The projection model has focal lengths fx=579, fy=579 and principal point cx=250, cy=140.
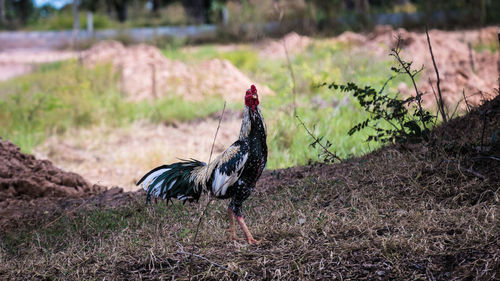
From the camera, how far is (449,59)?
41.0 ft

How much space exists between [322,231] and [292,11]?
10.5 meters

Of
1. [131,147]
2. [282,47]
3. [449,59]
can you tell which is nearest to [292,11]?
[282,47]

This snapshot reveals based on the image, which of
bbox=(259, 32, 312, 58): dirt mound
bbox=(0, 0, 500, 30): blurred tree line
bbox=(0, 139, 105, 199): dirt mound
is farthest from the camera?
bbox=(0, 0, 500, 30): blurred tree line

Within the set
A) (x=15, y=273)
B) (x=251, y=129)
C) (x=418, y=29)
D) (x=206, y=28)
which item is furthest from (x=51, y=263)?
(x=206, y=28)

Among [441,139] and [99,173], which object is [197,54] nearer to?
[99,173]

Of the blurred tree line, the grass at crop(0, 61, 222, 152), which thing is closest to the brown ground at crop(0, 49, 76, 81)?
the grass at crop(0, 61, 222, 152)

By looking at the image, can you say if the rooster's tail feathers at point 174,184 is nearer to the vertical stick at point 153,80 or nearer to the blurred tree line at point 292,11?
the vertical stick at point 153,80

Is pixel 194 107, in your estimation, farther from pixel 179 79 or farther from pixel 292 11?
pixel 292 11

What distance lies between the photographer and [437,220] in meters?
3.90

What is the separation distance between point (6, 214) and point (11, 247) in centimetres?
91

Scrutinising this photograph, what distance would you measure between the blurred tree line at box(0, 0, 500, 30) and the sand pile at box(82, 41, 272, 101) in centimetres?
181

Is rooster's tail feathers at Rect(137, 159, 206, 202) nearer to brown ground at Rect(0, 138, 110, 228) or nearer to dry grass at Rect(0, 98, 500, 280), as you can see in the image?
dry grass at Rect(0, 98, 500, 280)

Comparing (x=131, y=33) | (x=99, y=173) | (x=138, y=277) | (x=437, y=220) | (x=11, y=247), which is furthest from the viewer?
(x=131, y=33)

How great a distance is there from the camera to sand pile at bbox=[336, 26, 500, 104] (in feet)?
31.5
